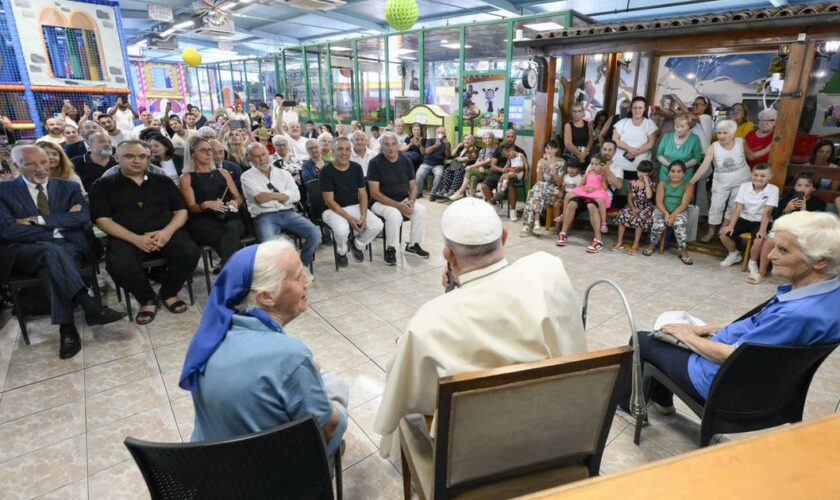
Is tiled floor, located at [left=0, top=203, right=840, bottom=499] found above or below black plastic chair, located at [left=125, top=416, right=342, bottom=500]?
below

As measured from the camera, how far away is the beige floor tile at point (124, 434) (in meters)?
1.92

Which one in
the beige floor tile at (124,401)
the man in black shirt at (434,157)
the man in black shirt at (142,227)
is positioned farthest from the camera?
the man in black shirt at (434,157)

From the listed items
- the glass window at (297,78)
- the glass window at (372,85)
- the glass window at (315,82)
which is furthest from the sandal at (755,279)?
the glass window at (297,78)

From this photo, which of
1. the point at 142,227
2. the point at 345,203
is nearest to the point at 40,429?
the point at 142,227

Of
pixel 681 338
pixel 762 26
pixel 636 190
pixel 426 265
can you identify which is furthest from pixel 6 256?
pixel 762 26

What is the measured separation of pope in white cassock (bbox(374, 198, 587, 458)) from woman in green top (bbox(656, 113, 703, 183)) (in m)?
4.01

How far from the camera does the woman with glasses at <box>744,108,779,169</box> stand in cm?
457

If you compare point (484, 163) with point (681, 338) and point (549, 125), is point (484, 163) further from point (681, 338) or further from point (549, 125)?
point (681, 338)

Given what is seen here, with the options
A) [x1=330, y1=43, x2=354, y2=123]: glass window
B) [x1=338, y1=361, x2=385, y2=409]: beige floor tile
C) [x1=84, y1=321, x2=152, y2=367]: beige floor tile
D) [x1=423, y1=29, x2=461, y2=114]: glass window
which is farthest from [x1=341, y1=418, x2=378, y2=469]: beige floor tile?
[x1=330, y1=43, x2=354, y2=123]: glass window

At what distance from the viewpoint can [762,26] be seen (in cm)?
400

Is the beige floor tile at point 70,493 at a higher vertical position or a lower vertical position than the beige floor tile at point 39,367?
lower

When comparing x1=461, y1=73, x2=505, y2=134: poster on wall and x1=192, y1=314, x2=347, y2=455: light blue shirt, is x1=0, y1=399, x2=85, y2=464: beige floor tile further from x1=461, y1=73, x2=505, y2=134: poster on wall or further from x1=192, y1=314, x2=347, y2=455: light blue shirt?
x1=461, y1=73, x2=505, y2=134: poster on wall

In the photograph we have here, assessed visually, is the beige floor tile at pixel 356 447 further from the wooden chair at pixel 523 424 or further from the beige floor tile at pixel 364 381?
the wooden chair at pixel 523 424

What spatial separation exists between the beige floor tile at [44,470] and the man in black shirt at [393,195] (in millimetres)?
2859
